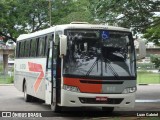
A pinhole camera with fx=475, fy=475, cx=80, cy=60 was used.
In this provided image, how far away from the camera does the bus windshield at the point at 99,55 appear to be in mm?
15383

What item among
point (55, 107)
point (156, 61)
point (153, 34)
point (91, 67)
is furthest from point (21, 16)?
point (91, 67)

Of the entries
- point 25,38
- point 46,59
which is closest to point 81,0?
point 25,38

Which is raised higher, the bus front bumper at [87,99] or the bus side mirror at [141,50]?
the bus side mirror at [141,50]

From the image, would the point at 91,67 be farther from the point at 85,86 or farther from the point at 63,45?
the point at 63,45

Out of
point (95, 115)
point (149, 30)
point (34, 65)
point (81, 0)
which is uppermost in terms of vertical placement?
point (81, 0)

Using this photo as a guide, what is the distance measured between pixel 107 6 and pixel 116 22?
14.2ft

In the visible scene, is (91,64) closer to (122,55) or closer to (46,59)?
(122,55)

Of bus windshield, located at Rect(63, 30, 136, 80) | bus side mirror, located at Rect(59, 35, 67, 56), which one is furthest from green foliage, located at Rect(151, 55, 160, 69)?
bus side mirror, located at Rect(59, 35, 67, 56)

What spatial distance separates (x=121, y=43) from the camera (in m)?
16.0

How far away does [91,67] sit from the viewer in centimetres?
1537

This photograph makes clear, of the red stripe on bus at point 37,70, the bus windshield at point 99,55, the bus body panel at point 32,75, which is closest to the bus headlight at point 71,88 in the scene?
the bus windshield at point 99,55

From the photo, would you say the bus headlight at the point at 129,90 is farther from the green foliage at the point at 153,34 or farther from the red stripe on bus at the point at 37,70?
the red stripe on bus at the point at 37,70

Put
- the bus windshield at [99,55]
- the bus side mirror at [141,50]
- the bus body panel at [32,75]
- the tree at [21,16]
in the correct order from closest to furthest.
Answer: the bus windshield at [99,55]
the bus side mirror at [141,50]
the bus body panel at [32,75]
the tree at [21,16]

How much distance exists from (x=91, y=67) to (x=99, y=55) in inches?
20.8
